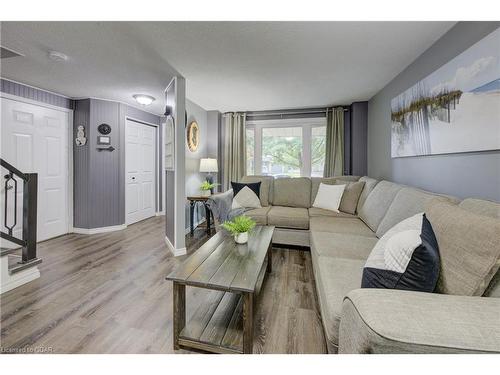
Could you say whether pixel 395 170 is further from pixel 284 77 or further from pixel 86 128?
pixel 86 128

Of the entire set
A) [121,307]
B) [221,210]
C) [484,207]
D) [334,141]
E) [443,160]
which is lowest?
[121,307]

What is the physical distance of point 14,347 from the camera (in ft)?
4.45

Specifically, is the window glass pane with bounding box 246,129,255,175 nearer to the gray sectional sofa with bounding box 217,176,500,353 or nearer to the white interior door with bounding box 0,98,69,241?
the gray sectional sofa with bounding box 217,176,500,353

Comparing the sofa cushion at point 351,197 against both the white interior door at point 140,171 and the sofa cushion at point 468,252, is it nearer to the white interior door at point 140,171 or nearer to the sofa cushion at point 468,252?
the sofa cushion at point 468,252

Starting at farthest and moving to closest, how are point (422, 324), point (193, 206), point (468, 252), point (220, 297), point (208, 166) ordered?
point (208, 166) < point (193, 206) < point (220, 297) < point (468, 252) < point (422, 324)

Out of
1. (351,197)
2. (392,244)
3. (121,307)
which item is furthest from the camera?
(351,197)

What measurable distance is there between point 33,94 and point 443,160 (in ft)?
16.5

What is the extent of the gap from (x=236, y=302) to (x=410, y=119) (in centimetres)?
255

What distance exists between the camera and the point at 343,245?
188 cm

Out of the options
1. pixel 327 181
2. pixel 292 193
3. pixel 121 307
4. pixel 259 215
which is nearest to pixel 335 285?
pixel 121 307

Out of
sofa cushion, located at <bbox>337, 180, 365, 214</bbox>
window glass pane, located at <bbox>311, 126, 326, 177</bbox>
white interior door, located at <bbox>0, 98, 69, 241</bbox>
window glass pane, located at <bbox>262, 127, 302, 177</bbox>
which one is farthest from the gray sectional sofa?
white interior door, located at <bbox>0, 98, 69, 241</bbox>

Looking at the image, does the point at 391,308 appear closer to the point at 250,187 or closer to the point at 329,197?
the point at 329,197

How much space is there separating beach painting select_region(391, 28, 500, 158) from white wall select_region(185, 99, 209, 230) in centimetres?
316
